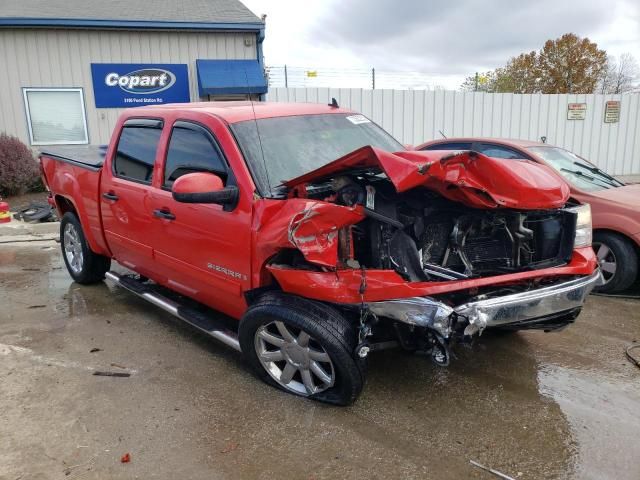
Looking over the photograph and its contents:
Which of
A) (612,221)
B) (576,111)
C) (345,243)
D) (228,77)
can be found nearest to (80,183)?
(345,243)

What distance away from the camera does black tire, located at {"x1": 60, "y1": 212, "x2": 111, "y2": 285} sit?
220 inches

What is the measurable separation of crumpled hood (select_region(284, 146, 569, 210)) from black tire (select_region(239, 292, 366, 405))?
790 mm

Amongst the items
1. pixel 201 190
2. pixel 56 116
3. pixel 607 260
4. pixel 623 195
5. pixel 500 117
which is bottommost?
pixel 607 260

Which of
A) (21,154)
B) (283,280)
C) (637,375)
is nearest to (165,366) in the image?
(283,280)

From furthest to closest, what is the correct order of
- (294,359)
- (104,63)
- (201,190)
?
(104,63), (294,359), (201,190)

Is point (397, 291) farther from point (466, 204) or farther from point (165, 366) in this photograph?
point (165, 366)

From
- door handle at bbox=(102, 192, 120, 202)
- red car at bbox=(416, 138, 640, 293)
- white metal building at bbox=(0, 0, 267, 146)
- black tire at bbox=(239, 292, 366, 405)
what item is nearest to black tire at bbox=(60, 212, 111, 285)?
door handle at bbox=(102, 192, 120, 202)

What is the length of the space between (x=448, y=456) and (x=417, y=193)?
1.46 metres

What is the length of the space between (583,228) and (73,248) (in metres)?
5.10

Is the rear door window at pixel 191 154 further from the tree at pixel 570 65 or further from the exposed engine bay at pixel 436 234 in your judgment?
the tree at pixel 570 65

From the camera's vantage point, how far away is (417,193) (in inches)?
123

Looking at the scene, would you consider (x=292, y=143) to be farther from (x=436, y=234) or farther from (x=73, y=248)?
(x=73, y=248)

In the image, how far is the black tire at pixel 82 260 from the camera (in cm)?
559

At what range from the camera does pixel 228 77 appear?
1259 cm
